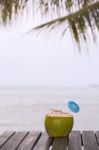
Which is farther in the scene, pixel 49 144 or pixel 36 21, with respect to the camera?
pixel 49 144

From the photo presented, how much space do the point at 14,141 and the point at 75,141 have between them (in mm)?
333

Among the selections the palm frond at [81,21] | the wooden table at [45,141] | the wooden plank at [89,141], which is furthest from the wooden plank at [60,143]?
the palm frond at [81,21]

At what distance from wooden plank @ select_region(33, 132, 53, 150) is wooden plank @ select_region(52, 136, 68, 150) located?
36 millimetres

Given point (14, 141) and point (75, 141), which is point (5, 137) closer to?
point (14, 141)

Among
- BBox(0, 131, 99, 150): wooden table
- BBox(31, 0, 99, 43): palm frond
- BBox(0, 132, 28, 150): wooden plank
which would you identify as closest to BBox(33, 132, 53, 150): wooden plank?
BBox(0, 131, 99, 150): wooden table

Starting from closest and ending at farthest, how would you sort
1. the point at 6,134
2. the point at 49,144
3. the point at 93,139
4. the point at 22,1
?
1. the point at 22,1
2. the point at 49,144
3. the point at 93,139
4. the point at 6,134

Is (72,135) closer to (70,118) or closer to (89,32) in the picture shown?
(70,118)

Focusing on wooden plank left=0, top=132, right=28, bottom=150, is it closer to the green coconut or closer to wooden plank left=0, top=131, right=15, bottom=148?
wooden plank left=0, top=131, right=15, bottom=148

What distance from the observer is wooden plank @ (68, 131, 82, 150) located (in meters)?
2.25

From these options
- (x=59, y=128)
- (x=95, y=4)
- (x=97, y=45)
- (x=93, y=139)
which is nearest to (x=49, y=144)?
(x=59, y=128)

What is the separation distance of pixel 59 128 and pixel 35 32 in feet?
1.99

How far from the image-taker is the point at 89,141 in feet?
8.11

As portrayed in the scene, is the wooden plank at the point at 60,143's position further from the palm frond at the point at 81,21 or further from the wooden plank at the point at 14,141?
the palm frond at the point at 81,21

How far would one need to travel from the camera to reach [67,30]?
2.16 metres
